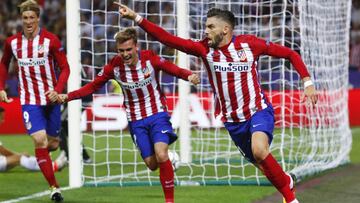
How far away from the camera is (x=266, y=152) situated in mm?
8102

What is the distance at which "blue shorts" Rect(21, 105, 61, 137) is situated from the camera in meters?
9.76

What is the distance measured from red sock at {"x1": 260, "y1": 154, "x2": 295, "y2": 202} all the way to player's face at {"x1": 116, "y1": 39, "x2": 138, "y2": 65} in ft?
5.42

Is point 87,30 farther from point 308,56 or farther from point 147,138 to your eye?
point 147,138

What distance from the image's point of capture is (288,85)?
12430 mm

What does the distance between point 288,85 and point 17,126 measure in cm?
940

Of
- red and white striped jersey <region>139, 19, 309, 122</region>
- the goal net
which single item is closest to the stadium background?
the goal net

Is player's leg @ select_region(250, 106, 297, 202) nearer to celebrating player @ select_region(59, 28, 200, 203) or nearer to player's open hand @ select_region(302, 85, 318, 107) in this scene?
player's open hand @ select_region(302, 85, 318, 107)

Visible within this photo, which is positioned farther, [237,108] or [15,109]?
[15,109]

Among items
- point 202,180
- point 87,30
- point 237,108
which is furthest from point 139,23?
point 87,30

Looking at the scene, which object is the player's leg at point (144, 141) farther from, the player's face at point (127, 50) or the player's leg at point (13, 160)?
the player's leg at point (13, 160)

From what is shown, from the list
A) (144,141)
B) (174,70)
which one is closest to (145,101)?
(144,141)

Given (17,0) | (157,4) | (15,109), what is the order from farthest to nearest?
(17,0)
(15,109)
(157,4)

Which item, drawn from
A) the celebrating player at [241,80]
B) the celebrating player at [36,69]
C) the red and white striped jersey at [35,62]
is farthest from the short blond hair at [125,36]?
the red and white striped jersey at [35,62]

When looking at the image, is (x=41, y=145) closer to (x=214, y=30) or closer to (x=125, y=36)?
(x=125, y=36)
